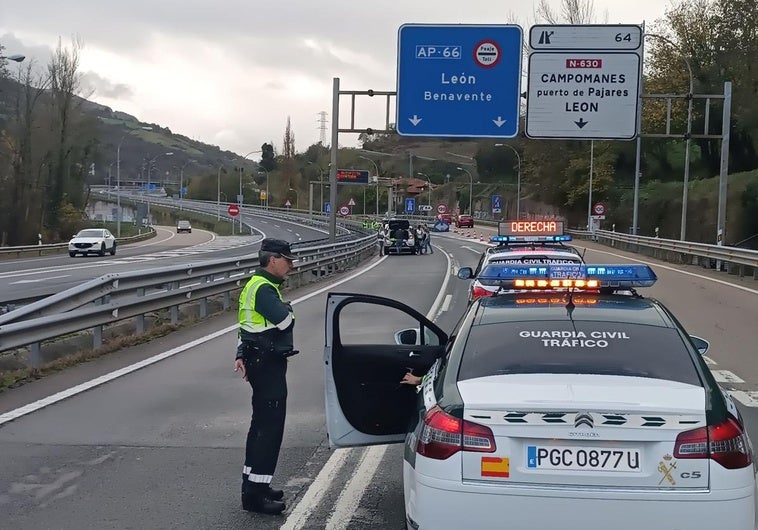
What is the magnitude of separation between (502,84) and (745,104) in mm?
31361

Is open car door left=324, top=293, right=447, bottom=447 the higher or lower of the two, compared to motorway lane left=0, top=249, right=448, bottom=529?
higher

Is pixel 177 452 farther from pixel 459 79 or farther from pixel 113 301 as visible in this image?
pixel 459 79

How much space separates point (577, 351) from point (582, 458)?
825 mm

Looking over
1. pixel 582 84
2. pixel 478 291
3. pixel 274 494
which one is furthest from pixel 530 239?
pixel 274 494

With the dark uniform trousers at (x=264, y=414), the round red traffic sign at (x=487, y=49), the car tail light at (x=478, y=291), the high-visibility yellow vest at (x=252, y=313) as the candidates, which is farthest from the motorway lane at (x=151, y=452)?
the round red traffic sign at (x=487, y=49)

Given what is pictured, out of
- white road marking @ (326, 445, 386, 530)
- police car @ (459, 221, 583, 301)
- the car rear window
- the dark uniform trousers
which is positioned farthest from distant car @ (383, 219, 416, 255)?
the car rear window

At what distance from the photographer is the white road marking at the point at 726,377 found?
984 cm

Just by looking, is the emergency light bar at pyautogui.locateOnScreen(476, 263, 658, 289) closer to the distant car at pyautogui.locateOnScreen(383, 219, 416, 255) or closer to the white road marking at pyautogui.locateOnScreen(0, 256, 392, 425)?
the white road marking at pyautogui.locateOnScreen(0, 256, 392, 425)

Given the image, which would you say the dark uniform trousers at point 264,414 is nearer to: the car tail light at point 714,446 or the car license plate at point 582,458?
the car license plate at point 582,458

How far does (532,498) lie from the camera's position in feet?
12.5

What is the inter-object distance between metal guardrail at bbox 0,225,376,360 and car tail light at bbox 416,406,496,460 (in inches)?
244

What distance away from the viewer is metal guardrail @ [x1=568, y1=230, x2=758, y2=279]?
87.2ft

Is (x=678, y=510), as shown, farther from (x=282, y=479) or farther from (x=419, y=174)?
(x=419, y=174)

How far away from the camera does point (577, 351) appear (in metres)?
4.55
